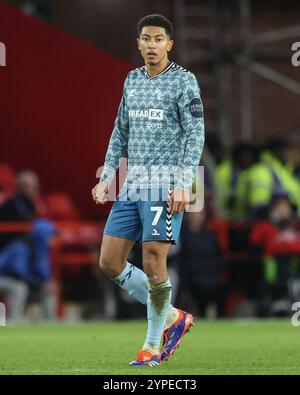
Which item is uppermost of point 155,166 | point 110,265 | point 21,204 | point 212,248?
point 155,166

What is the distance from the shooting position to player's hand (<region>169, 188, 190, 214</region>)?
9273 mm

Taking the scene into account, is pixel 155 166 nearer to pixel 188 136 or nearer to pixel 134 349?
pixel 188 136

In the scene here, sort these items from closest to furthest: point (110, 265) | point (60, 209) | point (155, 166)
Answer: point (155, 166) < point (110, 265) < point (60, 209)

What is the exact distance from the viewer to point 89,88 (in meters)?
18.2

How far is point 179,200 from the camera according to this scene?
30.4 feet

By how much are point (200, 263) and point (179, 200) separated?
7770 mm

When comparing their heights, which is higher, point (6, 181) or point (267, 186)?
point (6, 181)

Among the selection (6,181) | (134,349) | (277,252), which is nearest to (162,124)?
(134,349)

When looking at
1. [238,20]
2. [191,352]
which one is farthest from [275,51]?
[191,352]

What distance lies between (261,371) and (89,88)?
958 centimetres

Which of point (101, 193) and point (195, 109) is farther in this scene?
point (101, 193)

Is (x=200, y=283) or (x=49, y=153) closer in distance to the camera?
(x=200, y=283)

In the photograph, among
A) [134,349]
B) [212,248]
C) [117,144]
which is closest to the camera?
[117,144]
